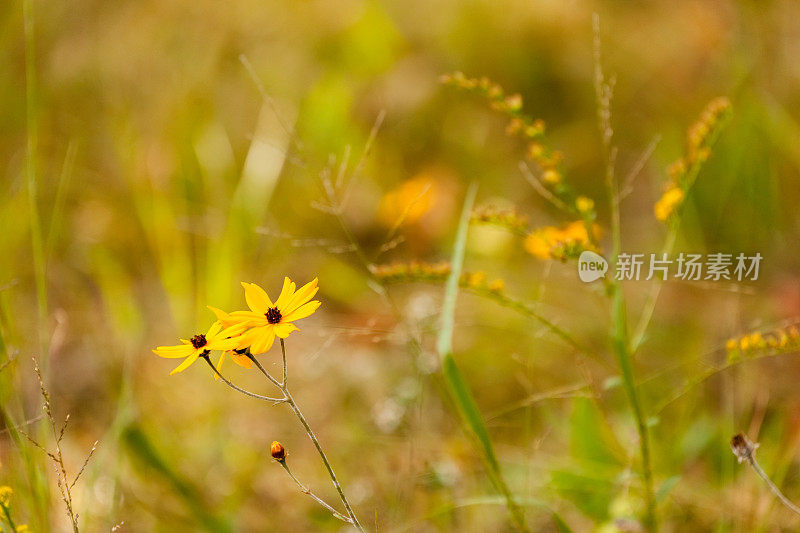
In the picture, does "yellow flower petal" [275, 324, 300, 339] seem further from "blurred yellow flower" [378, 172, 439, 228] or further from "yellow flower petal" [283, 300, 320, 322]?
"blurred yellow flower" [378, 172, 439, 228]

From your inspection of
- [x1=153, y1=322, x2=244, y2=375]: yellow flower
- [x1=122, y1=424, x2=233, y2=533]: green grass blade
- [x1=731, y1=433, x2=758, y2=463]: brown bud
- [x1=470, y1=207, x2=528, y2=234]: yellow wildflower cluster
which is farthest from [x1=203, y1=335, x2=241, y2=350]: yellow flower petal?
[x1=122, y1=424, x2=233, y2=533]: green grass blade

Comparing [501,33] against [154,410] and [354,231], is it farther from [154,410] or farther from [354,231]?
[154,410]

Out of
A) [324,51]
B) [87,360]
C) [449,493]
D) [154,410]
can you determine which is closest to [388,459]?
[449,493]

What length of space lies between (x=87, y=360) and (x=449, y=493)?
1.06 metres

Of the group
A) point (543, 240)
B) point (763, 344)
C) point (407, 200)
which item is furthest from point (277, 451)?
point (407, 200)

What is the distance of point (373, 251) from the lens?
203 centimetres

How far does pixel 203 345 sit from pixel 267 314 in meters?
0.07

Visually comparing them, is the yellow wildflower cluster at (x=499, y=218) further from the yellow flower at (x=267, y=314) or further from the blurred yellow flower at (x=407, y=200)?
the blurred yellow flower at (x=407, y=200)

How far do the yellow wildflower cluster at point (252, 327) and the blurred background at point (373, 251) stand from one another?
0.17 meters

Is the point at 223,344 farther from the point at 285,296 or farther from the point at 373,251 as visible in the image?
the point at 373,251

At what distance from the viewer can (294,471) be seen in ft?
4.76

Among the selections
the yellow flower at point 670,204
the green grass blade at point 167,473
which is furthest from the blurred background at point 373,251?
the yellow flower at point 670,204

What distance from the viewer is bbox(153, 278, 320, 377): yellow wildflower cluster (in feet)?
1.99

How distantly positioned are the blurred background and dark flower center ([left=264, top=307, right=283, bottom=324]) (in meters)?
0.16
